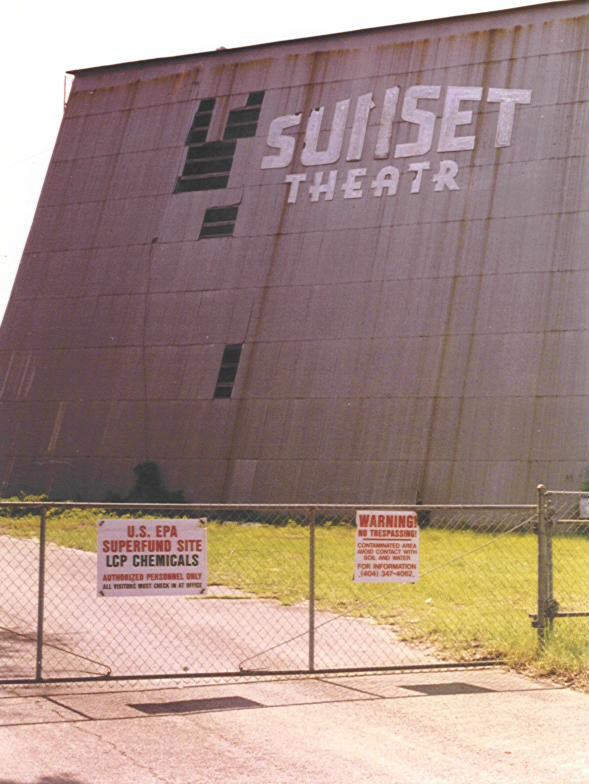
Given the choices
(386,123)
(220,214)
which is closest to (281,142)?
(220,214)

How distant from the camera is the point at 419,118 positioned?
34.4m

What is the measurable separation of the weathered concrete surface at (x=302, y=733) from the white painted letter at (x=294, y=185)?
25.0m

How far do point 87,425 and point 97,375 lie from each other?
1556mm

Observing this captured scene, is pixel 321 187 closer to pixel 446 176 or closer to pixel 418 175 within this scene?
pixel 418 175

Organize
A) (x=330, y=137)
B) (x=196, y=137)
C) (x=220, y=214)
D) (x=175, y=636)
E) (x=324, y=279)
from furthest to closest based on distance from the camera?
1. (x=196, y=137)
2. (x=220, y=214)
3. (x=330, y=137)
4. (x=324, y=279)
5. (x=175, y=636)

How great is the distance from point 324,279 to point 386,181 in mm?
3392

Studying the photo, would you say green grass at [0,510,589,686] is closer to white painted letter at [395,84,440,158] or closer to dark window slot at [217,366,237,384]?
dark window slot at [217,366,237,384]

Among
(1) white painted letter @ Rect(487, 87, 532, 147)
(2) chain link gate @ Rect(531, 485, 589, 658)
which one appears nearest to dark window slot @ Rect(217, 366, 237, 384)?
(1) white painted letter @ Rect(487, 87, 532, 147)

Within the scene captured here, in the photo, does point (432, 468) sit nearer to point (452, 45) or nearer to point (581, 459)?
point (581, 459)

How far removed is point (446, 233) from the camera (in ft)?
108

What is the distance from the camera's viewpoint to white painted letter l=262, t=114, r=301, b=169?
3612cm

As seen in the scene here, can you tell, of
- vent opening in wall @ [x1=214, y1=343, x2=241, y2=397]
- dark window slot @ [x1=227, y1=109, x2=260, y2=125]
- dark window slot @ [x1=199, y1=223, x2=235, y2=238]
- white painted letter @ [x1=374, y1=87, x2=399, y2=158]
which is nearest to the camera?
vent opening in wall @ [x1=214, y1=343, x2=241, y2=397]

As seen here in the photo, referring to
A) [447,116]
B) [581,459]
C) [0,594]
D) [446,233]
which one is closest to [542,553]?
[0,594]

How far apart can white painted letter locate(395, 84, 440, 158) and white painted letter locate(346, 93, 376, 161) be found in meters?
1.13
